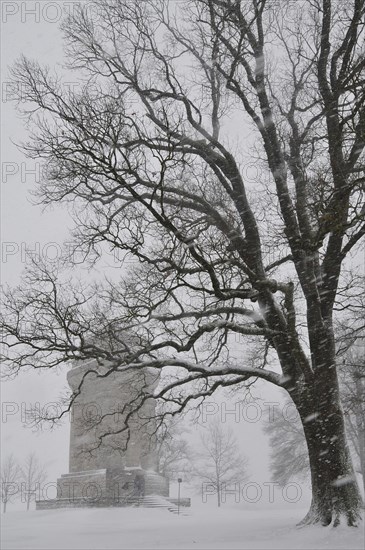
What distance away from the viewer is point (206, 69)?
11.9 metres

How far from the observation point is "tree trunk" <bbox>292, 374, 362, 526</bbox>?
8344 millimetres

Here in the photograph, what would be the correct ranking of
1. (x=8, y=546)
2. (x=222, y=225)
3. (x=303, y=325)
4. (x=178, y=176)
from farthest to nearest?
1. (x=303, y=325)
2. (x=178, y=176)
3. (x=222, y=225)
4. (x=8, y=546)

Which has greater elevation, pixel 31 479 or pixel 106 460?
pixel 106 460

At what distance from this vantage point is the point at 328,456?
28.8 feet

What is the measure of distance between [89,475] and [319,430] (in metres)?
23.2

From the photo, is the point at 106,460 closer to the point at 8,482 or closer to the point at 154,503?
the point at 154,503

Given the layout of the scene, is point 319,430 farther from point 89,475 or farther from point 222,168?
point 89,475

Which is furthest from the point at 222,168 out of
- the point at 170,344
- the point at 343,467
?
the point at 343,467

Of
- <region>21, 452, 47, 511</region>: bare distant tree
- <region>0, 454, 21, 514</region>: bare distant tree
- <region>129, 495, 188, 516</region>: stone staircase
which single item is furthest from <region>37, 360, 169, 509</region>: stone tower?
<region>21, 452, 47, 511</region>: bare distant tree

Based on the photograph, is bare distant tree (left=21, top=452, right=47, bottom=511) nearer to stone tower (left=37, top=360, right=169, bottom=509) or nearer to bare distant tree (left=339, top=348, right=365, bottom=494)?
stone tower (left=37, top=360, right=169, bottom=509)

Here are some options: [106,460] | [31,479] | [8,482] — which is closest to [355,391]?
[106,460]

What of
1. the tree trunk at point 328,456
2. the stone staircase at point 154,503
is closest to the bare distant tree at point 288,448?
the stone staircase at point 154,503

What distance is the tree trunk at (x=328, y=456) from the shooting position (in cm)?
834

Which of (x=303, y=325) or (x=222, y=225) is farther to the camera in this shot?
(x=303, y=325)
